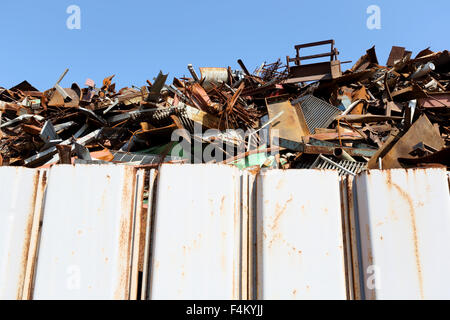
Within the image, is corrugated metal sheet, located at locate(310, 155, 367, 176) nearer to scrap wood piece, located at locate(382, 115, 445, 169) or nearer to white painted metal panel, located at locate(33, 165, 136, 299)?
scrap wood piece, located at locate(382, 115, 445, 169)

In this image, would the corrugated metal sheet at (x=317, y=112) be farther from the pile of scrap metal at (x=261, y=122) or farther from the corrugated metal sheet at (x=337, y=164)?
the corrugated metal sheet at (x=337, y=164)

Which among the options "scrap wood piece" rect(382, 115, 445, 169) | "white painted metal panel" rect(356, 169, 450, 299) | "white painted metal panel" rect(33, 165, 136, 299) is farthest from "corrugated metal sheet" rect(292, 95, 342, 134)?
"white painted metal panel" rect(33, 165, 136, 299)

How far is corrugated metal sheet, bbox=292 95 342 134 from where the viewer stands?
6.63m

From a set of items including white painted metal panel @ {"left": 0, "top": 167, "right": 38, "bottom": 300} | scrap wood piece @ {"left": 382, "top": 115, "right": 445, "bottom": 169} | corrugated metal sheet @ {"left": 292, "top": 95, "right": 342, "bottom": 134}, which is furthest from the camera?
corrugated metal sheet @ {"left": 292, "top": 95, "right": 342, "bottom": 134}

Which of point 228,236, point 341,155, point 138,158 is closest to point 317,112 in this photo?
point 341,155

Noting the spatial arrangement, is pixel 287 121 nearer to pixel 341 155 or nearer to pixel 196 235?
pixel 341 155

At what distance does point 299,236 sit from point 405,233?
0.58m

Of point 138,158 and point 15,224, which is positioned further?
point 138,158

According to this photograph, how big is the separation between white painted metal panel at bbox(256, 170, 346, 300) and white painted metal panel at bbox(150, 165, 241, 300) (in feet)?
0.54

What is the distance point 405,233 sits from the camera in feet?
6.12

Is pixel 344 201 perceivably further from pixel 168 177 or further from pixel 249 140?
pixel 249 140
